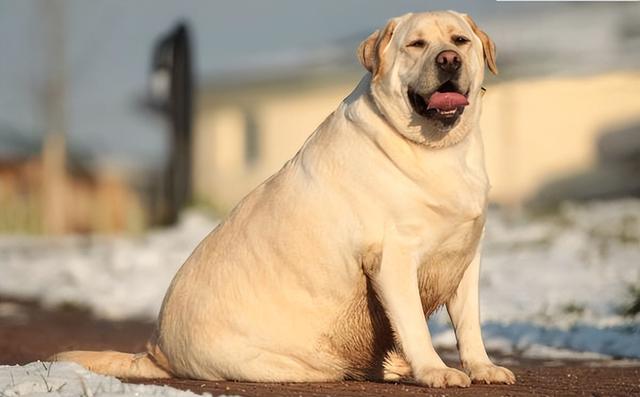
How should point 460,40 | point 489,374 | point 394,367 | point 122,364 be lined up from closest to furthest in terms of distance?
point 460,40 → point 489,374 → point 394,367 → point 122,364

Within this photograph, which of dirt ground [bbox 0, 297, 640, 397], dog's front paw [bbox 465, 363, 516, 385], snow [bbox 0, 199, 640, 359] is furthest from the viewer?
snow [bbox 0, 199, 640, 359]

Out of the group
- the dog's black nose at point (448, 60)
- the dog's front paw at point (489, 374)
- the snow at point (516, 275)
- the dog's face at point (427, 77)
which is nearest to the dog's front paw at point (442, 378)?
the dog's front paw at point (489, 374)

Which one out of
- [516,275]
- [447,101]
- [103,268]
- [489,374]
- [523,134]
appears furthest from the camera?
[523,134]

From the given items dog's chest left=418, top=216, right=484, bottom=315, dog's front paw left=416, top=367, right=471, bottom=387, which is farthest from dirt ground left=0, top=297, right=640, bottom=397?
dog's chest left=418, top=216, right=484, bottom=315

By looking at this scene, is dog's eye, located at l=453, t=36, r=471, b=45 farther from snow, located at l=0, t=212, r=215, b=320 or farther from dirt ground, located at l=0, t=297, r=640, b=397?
snow, located at l=0, t=212, r=215, b=320

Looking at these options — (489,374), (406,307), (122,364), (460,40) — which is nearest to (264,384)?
Result: (406,307)

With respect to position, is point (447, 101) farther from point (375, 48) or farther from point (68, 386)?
point (68, 386)

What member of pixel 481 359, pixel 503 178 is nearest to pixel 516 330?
pixel 481 359

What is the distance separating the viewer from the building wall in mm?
21406

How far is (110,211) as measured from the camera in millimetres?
23875

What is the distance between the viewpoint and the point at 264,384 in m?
6.10

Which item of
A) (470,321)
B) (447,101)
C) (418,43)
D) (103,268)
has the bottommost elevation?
(470,321)

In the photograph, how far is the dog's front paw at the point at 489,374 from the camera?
6.16 meters

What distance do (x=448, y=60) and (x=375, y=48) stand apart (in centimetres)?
45
